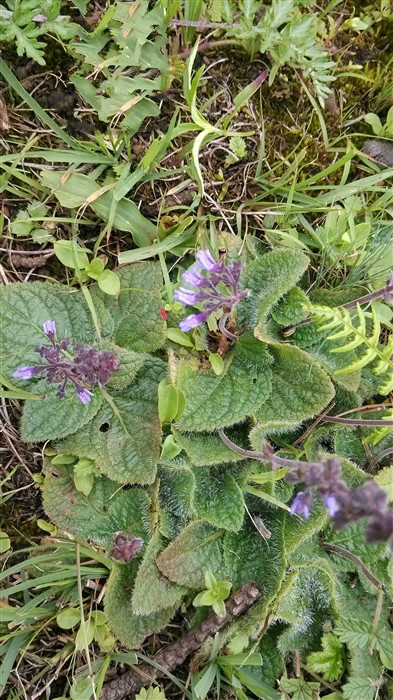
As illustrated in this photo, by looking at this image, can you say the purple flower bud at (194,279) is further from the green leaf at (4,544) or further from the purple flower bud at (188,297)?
the green leaf at (4,544)

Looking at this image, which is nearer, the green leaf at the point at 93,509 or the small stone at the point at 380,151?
the green leaf at the point at 93,509

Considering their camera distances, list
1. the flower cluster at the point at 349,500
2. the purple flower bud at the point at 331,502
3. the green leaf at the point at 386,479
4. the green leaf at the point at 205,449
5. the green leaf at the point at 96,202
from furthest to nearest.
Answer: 1. the green leaf at the point at 96,202
2. the green leaf at the point at 386,479
3. the green leaf at the point at 205,449
4. the purple flower bud at the point at 331,502
5. the flower cluster at the point at 349,500

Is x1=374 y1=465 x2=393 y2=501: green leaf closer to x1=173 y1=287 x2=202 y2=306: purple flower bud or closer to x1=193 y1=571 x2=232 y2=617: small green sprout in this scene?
x1=193 y1=571 x2=232 y2=617: small green sprout

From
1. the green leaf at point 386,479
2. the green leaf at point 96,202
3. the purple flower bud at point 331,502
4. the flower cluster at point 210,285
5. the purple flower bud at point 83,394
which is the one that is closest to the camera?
the purple flower bud at point 331,502

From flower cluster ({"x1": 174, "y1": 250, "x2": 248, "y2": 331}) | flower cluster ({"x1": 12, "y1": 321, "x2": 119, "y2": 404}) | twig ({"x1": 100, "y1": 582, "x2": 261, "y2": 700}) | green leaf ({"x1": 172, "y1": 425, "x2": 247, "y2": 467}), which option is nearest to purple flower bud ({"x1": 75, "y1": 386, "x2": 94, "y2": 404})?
flower cluster ({"x1": 12, "y1": 321, "x2": 119, "y2": 404})

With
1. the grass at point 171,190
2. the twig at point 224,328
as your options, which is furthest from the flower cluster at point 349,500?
the grass at point 171,190

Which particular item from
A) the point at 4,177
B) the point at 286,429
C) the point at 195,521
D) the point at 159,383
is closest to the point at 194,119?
the point at 4,177
